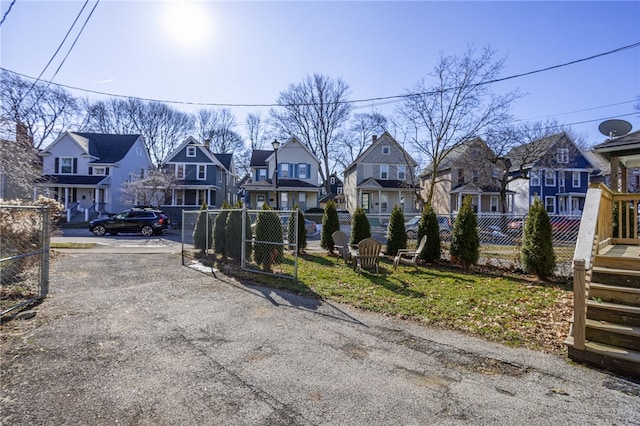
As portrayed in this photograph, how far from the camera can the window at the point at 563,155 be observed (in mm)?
31306

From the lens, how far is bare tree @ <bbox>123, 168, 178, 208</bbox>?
28266mm

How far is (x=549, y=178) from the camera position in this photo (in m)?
33.5

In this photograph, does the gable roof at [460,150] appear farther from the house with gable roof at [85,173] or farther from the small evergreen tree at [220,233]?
the house with gable roof at [85,173]

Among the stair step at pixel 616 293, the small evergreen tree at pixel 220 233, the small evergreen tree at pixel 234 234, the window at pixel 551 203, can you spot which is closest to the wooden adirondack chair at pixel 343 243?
the small evergreen tree at pixel 234 234

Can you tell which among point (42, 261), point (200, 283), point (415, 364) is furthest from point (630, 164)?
point (42, 261)

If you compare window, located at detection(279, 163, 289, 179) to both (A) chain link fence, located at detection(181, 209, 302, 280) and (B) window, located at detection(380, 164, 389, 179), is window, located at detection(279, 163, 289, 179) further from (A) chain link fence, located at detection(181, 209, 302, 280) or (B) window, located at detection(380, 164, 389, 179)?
(A) chain link fence, located at detection(181, 209, 302, 280)

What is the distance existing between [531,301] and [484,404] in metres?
3.99

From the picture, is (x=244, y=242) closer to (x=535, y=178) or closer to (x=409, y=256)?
(x=409, y=256)

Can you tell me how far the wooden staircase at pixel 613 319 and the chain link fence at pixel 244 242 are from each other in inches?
182

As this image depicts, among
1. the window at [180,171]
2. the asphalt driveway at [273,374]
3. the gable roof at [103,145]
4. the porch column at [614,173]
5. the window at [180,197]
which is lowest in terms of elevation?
the asphalt driveway at [273,374]

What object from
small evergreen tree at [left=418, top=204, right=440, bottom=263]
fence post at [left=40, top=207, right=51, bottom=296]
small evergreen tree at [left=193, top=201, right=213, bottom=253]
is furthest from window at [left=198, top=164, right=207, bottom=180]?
fence post at [left=40, top=207, right=51, bottom=296]

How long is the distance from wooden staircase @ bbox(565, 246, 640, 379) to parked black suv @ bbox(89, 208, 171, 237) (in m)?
21.7

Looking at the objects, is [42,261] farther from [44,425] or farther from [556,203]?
[556,203]

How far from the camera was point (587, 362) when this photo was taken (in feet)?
12.1
